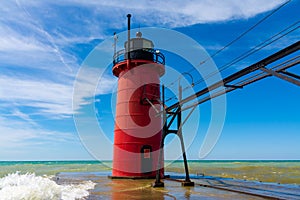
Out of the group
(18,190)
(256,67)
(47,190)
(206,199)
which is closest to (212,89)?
(256,67)

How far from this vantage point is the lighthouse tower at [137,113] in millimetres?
16438

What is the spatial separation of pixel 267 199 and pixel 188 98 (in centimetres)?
492

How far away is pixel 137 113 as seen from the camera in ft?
55.3

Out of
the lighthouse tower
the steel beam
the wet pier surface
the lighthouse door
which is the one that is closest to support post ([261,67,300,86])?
the steel beam

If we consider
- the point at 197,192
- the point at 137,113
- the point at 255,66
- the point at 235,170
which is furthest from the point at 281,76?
the point at 235,170

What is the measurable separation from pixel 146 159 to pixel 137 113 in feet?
9.33

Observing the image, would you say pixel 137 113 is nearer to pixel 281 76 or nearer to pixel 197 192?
pixel 197 192

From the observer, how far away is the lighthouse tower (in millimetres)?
16438

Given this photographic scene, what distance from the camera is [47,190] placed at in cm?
896

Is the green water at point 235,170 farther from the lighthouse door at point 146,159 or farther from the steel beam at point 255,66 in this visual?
the steel beam at point 255,66

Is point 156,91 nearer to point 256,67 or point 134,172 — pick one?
point 134,172

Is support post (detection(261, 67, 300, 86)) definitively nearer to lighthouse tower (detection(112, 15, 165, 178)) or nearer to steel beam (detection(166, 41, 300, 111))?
steel beam (detection(166, 41, 300, 111))

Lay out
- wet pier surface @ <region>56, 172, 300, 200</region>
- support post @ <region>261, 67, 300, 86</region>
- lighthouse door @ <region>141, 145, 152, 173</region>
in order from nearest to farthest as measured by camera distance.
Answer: support post @ <region>261, 67, 300, 86</region>, wet pier surface @ <region>56, 172, 300, 200</region>, lighthouse door @ <region>141, 145, 152, 173</region>

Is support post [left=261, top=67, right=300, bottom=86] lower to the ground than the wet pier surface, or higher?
higher
